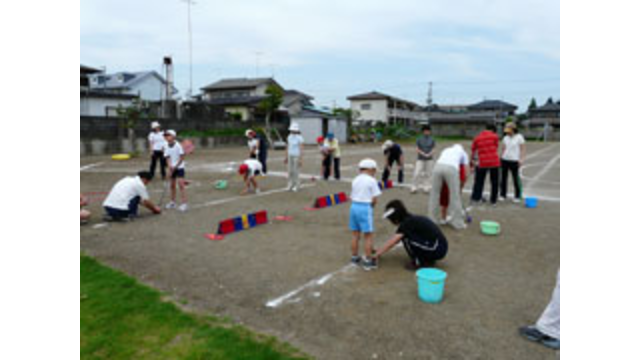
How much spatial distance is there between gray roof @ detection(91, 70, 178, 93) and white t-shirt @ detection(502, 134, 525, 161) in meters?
38.2

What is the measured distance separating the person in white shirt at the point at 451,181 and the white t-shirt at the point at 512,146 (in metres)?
2.67

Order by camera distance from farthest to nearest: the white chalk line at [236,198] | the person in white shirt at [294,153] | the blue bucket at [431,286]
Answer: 1. the person in white shirt at [294,153]
2. the white chalk line at [236,198]
3. the blue bucket at [431,286]

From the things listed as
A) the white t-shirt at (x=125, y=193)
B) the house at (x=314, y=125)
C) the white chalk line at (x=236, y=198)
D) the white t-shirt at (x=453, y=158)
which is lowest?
the white chalk line at (x=236, y=198)

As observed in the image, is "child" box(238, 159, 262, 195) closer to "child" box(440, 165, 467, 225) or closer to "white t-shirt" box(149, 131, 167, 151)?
"white t-shirt" box(149, 131, 167, 151)

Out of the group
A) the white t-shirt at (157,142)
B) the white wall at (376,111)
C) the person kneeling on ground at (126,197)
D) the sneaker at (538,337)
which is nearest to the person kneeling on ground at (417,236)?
the sneaker at (538,337)

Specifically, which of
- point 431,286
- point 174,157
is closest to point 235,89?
point 174,157

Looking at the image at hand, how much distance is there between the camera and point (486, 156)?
9039 millimetres

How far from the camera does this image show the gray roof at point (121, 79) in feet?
131

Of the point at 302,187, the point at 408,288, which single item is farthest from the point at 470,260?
the point at 302,187

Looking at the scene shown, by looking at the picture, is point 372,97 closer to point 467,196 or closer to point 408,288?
point 467,196

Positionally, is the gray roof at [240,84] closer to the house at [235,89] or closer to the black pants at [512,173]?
the house at [235,89]

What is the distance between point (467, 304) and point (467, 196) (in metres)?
6.83

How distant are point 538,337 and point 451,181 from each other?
3.70 meters

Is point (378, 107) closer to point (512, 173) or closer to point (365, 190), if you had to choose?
point (512, 173)
